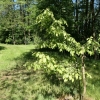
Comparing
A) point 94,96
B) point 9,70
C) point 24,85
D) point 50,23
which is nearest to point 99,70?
point 94,96

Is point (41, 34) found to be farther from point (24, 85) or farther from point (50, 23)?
point (50, 23)

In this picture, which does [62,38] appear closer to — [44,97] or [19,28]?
[44,97]

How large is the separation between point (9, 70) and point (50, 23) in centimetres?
640

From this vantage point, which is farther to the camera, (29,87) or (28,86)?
(28,86)

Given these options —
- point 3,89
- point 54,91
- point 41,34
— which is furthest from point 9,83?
point 41,34

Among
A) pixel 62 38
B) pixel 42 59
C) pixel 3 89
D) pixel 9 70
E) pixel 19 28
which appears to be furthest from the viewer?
pixel 19 28

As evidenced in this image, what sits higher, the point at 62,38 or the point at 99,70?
the point at 62,38

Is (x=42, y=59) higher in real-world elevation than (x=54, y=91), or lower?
higher

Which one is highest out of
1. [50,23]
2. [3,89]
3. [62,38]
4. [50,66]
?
[50,23]

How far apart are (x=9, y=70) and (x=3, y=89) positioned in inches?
129

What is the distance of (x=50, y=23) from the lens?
17.4 ft

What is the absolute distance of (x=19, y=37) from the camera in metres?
41.6

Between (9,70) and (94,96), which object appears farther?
(9,70)

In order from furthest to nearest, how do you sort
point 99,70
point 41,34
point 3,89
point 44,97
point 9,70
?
point 41,34, point 9,70, point 99,70, point 3,89, point 44,97
